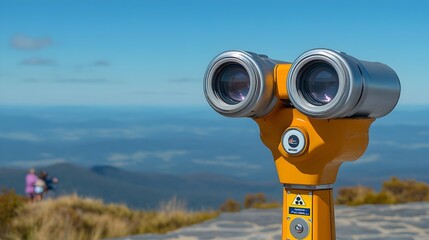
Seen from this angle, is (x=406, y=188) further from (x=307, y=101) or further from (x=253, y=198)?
(x=307, y=101)

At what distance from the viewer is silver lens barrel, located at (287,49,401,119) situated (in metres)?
3.50

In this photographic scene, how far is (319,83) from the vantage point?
3.66 metres

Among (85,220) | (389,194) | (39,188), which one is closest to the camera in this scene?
(85,220)

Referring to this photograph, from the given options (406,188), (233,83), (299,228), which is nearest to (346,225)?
(299,228)

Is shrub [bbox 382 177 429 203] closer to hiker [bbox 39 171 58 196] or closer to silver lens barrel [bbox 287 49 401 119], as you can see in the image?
hiker [bbox 39 171 58 196]

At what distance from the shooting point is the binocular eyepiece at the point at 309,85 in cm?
352

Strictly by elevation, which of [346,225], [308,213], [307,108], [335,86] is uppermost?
[335,86]

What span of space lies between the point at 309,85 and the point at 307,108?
14 cm

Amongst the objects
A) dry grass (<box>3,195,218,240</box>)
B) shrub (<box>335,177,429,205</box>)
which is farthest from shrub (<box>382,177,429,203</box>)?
dry grass (<box>3,195,218,240</box>)

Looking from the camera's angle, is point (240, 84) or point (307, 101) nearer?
point (307, 101)

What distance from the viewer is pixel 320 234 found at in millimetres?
3949

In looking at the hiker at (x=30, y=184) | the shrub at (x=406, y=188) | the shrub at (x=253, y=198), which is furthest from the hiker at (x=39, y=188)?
the shrub at (x=406, y=188)

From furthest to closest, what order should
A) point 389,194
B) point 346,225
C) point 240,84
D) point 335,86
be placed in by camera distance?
point 389,194, point 346,225, point 240,84, point 335,86

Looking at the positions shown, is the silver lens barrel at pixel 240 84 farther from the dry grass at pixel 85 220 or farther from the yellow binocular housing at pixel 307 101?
the dry grass at pixel 85 220
